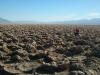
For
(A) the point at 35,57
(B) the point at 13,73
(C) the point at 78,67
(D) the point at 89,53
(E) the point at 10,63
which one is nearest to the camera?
(B) the point at 13,73

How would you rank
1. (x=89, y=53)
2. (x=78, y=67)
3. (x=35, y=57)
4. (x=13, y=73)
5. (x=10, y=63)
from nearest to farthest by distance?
(x=13, y=73), (x=78, y=67), (x=10, y=63), (x=35, y=57), (x=89, y=53)

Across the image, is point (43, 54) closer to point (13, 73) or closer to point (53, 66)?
point (53, 66)

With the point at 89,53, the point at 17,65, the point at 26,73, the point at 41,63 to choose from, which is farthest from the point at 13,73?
the point at 89,53

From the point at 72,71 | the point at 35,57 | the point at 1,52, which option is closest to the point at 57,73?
the point at 72,71

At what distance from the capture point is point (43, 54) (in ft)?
43.1

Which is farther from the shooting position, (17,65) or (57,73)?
(17,65)

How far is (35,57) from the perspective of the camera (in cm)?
1302

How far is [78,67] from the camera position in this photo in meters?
10.4

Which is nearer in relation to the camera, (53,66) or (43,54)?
(53,66)

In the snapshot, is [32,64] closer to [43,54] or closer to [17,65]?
[17,65]

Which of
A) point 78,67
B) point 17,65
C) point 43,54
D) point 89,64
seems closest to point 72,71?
point 78,67

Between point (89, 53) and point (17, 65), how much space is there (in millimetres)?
5162

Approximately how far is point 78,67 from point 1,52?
4.85 metres

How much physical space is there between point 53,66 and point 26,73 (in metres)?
1.36
